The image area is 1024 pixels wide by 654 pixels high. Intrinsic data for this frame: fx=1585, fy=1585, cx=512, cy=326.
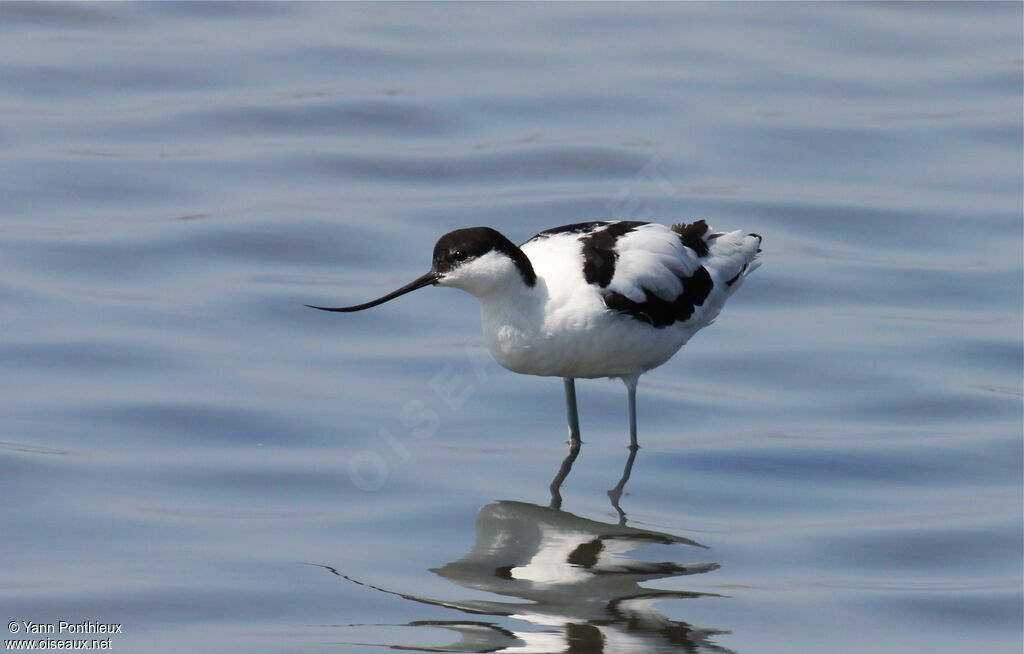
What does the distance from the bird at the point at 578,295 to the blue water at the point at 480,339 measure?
609 mm

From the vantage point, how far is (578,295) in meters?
8.44

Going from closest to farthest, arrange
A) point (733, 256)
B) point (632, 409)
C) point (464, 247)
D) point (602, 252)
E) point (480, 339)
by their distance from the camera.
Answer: point (464, 247) → point (602, 252) → point (632, 409) → point (733, 256) → point (480, 339)

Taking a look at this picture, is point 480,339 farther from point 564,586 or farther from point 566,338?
point 564,586

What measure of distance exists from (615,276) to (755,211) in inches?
194

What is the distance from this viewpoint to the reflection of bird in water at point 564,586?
6.39 metres

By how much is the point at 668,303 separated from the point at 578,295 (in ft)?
2.61

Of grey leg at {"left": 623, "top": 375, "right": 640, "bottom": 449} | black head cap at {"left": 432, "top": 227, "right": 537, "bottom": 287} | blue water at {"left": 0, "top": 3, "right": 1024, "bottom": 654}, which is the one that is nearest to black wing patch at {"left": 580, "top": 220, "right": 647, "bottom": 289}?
black head cap at {"left": 432, "top": 227, "right": 537, "bottom": 287}

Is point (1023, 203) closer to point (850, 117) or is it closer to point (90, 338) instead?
point (850, 117)

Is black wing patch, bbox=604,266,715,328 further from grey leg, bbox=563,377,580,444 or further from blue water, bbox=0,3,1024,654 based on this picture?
blue water, bbox=0,3,1024,654

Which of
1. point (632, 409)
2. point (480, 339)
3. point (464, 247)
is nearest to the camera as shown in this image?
point (464, 247)

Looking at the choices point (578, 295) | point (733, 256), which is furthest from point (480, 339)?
point (578, 295)

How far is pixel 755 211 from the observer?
1332 cm

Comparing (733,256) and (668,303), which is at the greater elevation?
(733,256)

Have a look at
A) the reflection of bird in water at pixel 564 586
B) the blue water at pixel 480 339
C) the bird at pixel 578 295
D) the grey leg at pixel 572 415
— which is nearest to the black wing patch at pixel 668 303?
the bird at pixel 578 295
